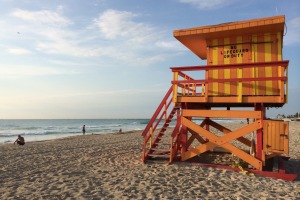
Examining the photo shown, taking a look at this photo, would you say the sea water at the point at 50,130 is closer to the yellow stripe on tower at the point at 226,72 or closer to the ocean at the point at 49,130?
the ocean at the point at 49,130

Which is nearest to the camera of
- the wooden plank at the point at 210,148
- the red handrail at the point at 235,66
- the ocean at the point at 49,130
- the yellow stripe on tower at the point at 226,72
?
the red handrail at the point at 235,66

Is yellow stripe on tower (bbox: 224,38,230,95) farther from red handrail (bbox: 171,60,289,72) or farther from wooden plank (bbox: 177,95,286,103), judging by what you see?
red handrail (bbox: 171,60,289,72)

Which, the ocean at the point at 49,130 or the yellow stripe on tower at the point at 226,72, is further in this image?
the ocean at the point at 49,130

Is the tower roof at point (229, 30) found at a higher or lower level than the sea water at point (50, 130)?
higher

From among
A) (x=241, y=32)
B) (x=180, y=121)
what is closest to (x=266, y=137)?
(x=180, y=121)

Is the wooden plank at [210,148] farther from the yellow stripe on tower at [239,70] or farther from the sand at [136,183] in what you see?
the yellow stripe on tower at [239,70]

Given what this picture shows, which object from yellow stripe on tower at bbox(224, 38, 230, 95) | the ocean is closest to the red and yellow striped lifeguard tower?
yellow stripe on tower at bbox(224, 38, 230, 95)

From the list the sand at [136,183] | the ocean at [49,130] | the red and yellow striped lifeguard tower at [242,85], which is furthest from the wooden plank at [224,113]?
the ocean at [49,130]

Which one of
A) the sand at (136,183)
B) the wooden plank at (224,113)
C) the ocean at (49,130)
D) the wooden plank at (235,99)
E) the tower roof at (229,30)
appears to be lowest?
the ocean at (49,130)

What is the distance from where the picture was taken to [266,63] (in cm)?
883

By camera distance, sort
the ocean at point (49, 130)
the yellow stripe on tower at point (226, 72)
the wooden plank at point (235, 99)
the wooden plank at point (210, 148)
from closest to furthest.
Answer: the wooden plank at point (235, 99) < the wooden plank at point (210, 148) < the yellow stripe on tower at point (226, 72) < the ocean at point (49, 130)

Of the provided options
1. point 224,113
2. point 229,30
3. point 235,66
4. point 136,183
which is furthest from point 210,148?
point 229,30

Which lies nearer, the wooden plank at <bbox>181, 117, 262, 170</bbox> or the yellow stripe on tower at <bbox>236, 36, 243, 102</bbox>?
the wooden plank at <bbox>181, 117, 262, 170</bbox>

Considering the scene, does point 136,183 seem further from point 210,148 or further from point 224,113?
point 224,113
